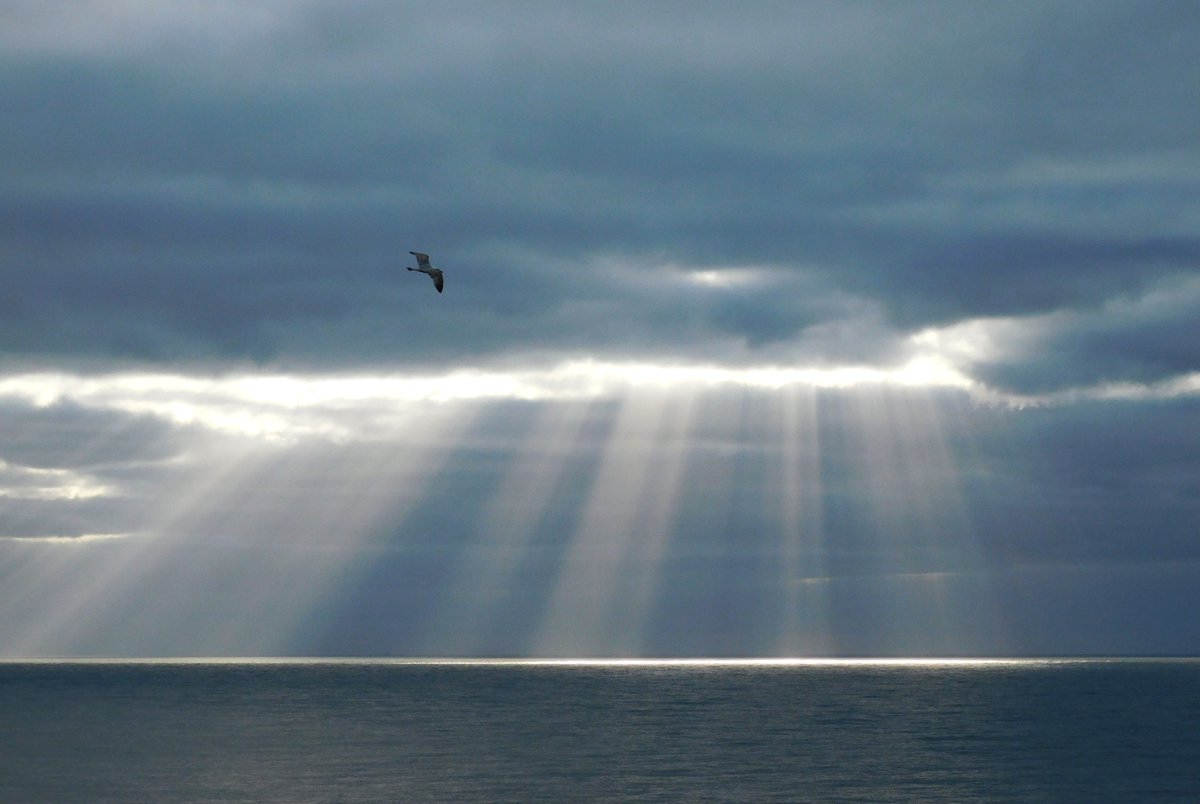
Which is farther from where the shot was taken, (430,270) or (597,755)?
(597,755)

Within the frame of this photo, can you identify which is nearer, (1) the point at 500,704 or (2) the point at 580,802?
(2) the point at 580,802

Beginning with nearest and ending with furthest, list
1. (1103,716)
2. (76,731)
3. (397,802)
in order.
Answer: (397,802) → (76,731) → (1103,716)

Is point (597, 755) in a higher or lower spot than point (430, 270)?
lower

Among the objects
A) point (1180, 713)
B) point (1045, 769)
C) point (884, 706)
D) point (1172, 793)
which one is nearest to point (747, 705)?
point (884, 706)

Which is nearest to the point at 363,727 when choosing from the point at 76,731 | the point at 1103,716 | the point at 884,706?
the point at 76,731

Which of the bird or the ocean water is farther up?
the bird

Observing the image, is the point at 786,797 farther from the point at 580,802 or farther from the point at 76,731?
the point at 76,731

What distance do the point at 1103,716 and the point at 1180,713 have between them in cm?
1764

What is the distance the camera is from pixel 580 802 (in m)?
82.9

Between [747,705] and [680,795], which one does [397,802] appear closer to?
[680,795]

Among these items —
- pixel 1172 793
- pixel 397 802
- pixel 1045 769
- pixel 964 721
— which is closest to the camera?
pixel 397 802

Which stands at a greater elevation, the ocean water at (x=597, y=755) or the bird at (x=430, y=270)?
the bird at (x=430, y=270)

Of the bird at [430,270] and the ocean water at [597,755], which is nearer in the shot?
the bird at [430,270]

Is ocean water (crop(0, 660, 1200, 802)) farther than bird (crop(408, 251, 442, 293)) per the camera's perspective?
Yes
